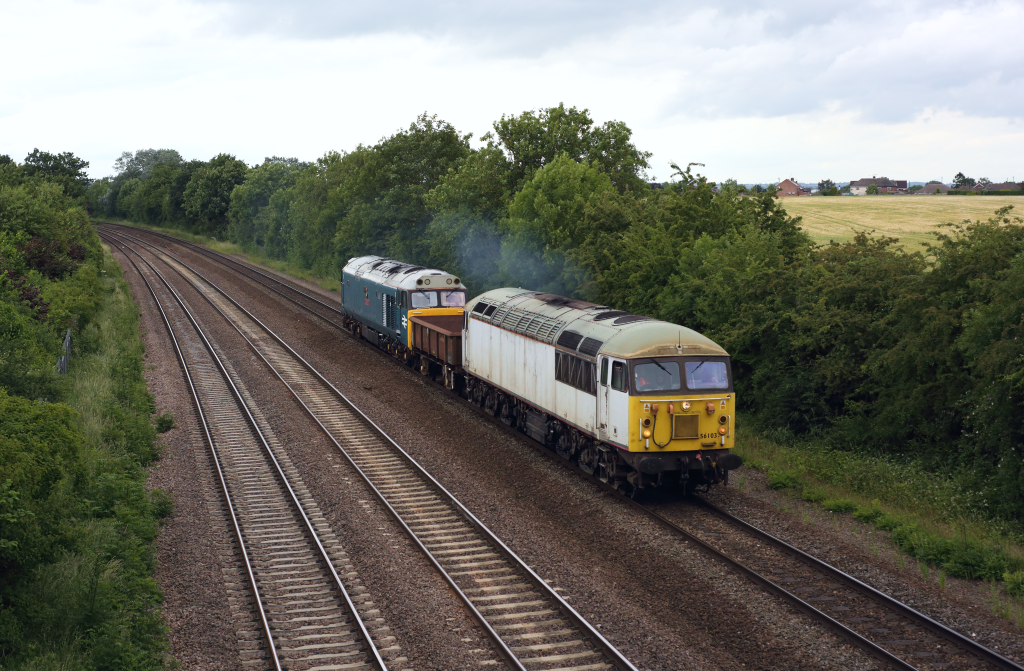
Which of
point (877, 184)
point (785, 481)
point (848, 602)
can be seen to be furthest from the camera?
point (877, 184)

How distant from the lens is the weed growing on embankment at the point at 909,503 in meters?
13.9

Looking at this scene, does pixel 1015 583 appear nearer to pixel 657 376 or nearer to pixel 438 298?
pixel 657 376

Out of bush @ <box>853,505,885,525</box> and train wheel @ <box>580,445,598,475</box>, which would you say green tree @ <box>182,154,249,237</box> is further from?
bush @ <box>853,505,885,525</box>

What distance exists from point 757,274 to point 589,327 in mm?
7077

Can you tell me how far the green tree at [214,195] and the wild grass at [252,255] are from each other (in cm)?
180

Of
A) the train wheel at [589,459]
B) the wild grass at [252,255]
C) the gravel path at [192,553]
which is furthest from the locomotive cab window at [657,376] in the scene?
the wild grass at [252,255]

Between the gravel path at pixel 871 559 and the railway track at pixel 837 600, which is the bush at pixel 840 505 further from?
the railway track at pixel 837 600

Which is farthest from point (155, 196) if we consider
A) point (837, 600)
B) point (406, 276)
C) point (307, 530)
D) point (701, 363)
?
point (837, 600)

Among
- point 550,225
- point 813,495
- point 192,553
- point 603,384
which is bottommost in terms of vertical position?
point 192,553

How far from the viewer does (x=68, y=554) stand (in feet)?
43.3

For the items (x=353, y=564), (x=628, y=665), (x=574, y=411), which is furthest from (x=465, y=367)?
(x=628, y=665)

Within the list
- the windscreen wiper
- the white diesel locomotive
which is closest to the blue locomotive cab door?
the white diesel locomotive

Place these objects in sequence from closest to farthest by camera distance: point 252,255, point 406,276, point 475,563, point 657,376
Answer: point 475,563 → point 657,376 → point 406,276 → point 252,255

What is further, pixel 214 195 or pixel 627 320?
pixel 214 195
